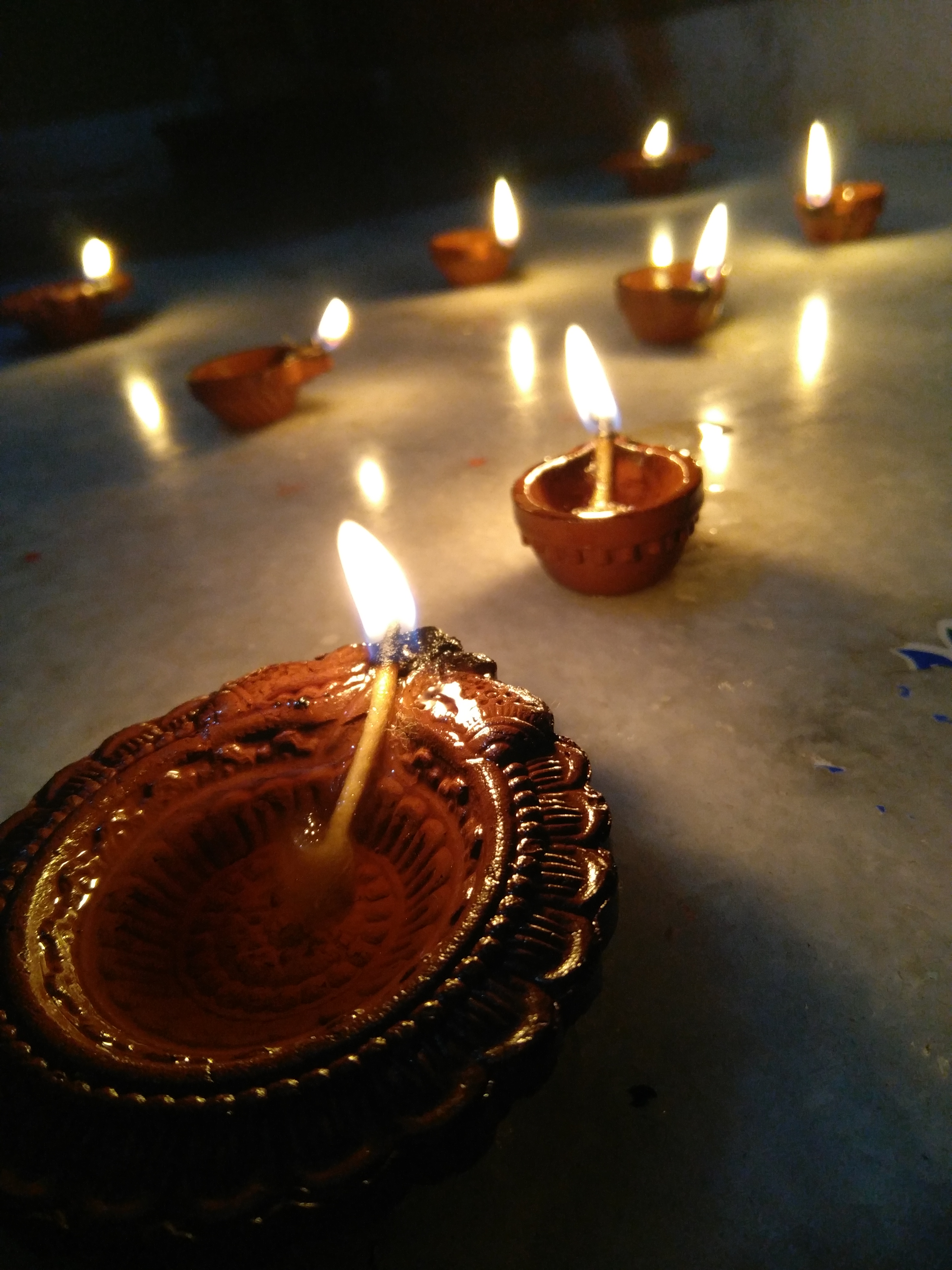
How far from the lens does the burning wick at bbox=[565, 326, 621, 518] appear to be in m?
1.16

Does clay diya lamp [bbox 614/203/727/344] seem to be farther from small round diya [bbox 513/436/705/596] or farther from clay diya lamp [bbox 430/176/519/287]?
small round diya [bbox 513/436/705/596]

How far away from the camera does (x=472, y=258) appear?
110 inches

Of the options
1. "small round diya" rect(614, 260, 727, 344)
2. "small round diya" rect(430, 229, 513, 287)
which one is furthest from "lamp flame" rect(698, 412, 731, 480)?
"small round diya" rect(430, 229, 513, 287)

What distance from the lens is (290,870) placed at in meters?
0.71

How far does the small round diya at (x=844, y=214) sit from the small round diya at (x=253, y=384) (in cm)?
167

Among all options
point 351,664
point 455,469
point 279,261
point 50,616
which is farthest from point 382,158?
point 351,664

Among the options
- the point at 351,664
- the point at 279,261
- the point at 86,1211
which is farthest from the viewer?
the point at 279,261

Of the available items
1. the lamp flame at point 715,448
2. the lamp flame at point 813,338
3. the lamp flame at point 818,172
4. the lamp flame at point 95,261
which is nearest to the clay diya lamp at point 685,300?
the lamp flame at point 813,338

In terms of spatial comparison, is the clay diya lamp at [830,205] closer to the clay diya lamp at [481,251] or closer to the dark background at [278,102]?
the clay diya lamp at [481,251]

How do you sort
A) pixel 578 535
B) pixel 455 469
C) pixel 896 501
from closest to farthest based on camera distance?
pixel 578 535, pixel 896 501, pixel 455 469

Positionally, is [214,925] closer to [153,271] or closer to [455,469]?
[455,469]

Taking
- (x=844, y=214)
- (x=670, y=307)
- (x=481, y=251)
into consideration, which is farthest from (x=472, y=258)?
(x=844, y=214)

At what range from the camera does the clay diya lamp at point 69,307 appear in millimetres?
2748

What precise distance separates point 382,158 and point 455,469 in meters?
4.32
